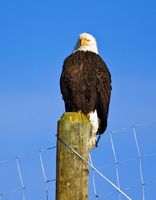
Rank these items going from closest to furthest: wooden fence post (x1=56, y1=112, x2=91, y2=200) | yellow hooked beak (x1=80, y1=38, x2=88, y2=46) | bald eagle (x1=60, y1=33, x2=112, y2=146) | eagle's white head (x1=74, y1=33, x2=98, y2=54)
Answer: wooden fence post (x1=56, y1=112, x2=91, y2=200), bald eagle (x1=60, y1=33, x2=112, y2=146), eagle's white head (x1=74, y1=33, x2=98, y2=54), yellow hooked beak (x1=80, y1=38, x2=88, y2=46)

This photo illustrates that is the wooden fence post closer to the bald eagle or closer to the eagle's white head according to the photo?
the bald eagle

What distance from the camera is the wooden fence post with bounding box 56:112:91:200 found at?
170 inches

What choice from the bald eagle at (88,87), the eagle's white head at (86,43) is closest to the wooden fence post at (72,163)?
the bald eagle at (88,87)

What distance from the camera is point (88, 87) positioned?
7254 millimetres

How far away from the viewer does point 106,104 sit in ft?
24.5

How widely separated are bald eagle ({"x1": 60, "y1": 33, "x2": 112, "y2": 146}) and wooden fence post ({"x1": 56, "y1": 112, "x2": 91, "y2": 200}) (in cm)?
262

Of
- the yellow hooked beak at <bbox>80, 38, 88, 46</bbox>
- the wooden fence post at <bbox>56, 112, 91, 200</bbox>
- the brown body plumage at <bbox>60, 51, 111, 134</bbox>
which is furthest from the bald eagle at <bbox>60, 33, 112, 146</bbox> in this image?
the wooden fence post at <bbox>56, 112, 91, 200</bbox>

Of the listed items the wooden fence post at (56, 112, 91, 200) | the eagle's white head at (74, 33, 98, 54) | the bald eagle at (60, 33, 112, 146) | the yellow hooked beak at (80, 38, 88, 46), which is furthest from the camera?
the yellow hooked beak at (80, 38, 88, 46)

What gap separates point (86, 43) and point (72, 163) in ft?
14.2

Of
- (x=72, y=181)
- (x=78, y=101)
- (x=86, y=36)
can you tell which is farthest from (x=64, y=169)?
(x=86, y=36)

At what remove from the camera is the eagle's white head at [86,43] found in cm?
832

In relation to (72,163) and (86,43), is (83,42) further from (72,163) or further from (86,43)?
(72,163)

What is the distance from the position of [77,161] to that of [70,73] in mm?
3067

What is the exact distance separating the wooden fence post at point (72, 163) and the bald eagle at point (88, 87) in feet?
8.58
